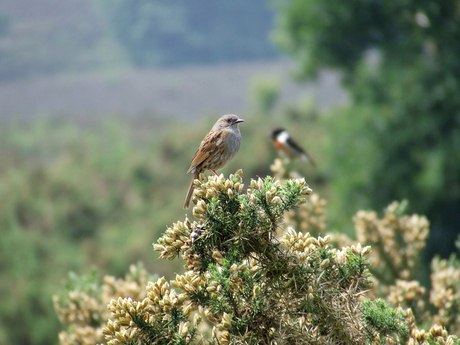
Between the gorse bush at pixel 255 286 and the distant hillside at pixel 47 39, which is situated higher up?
the distant hillside at pixel 47 39

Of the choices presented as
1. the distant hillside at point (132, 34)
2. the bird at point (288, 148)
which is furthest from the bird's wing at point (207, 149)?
the distant hillside at point (132, 34)

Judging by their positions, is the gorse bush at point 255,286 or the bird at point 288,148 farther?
the bird at point 288,148

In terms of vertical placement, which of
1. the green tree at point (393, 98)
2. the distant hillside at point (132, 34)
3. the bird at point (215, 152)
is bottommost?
the bird at point (215, 152)

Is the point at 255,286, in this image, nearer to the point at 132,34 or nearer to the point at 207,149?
the point at 207,149

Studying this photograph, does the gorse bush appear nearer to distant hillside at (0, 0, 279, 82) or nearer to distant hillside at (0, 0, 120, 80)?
distant hillside at (0, 0, 120, 80)

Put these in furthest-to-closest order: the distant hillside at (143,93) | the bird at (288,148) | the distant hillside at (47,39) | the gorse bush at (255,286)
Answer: the distant hillside at (143,93) → the distant hillside at (47,39) → the bird at (288,148) → the gorse bush at (255,286)

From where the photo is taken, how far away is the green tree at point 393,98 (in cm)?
1658

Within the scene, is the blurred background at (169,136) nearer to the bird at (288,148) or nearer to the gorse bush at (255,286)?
the bird at (288,148)

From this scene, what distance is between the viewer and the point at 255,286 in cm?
252

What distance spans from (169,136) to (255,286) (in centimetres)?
2395

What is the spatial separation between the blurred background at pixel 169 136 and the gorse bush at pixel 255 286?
980 cm

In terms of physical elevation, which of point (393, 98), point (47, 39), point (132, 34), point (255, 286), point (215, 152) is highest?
point (132, 34)

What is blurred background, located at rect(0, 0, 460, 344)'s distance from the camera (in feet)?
53.6

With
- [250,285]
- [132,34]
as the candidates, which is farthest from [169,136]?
[132,34]
